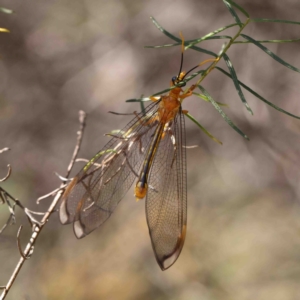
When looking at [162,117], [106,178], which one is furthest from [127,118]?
[106,178]

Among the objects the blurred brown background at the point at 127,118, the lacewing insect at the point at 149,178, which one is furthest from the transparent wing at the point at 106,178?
the blurred brown background at the point at 127,118

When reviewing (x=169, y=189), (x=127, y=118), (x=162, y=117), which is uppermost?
(x=162, y=117)

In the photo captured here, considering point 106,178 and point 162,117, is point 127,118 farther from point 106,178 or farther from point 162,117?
point 106,178

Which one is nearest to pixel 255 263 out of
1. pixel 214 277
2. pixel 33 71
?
pixel 214 277

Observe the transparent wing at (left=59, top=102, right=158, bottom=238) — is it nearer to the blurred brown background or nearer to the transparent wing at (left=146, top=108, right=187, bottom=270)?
the transparent wing at (left=146, top=108, right=187, bottom=270)

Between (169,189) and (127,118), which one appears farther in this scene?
(127,118)

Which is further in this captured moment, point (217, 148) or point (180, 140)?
point (217, 148)

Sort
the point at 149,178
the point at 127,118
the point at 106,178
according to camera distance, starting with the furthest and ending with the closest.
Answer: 1. the point at 127,118
2. the point at 149,178
3. the point at 106,178

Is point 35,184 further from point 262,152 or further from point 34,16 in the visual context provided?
point 262,152
